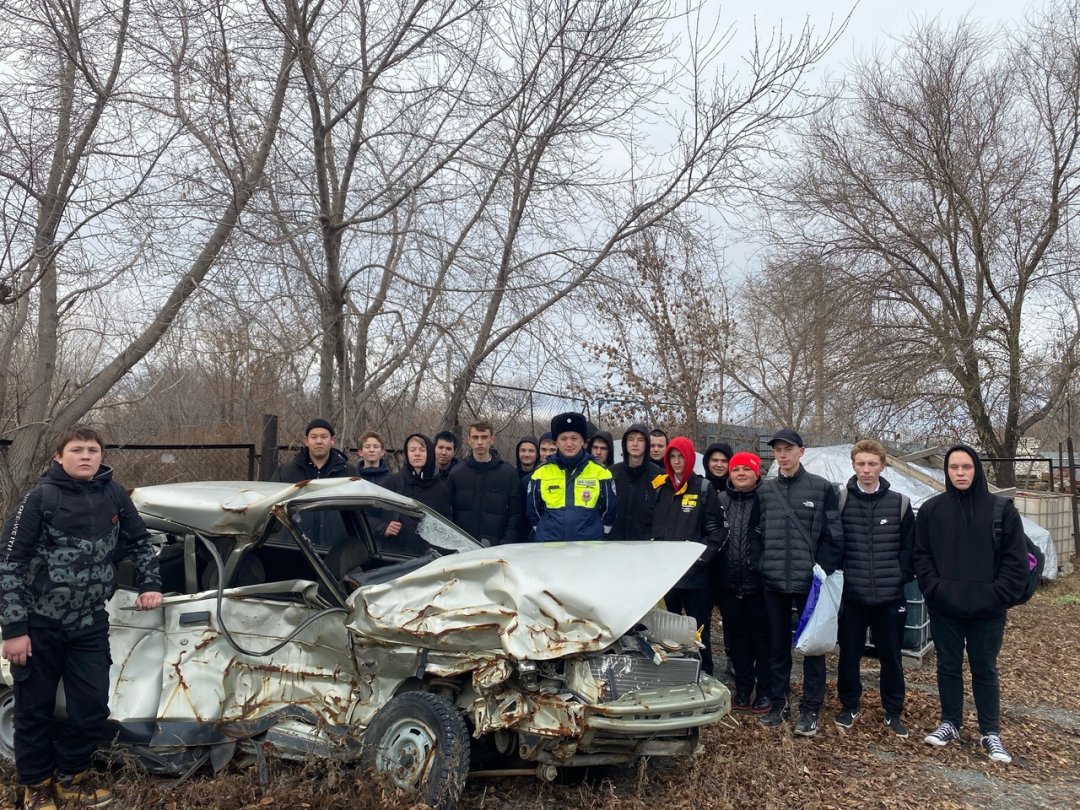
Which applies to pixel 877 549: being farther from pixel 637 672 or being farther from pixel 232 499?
pixel 232 499

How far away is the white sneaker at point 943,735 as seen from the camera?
16.7ft

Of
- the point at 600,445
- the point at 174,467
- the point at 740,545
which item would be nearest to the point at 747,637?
the point at 740,545

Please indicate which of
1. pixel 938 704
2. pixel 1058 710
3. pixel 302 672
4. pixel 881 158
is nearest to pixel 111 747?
pixel 302 672

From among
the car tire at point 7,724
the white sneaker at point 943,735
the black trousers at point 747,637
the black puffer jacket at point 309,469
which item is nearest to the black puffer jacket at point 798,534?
the black trousers at point 747,637

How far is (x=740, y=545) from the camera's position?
18.5 ft

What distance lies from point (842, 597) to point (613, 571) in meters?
1.97

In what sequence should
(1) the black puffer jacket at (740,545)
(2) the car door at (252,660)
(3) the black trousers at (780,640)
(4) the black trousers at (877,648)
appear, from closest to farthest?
1. (2) the car door at (252,660)
2. (4) the black trousers at (877,648)
3. (3) the black trousers at (780,640)
4. (1) the black puffer jacket at (740,545)

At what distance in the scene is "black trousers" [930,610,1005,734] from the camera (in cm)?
506

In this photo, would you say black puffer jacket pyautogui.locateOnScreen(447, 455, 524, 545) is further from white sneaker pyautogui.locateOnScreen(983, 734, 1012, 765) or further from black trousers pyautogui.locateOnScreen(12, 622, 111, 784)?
white sneaker pyautogui.locateOnScreen(983, 734, 1012, 765)

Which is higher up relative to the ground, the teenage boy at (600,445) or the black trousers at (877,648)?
the teenage boy at (600,445)

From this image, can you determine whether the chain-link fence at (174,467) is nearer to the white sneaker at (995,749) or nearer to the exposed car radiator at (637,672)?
the exposed car radiator at (637,672)

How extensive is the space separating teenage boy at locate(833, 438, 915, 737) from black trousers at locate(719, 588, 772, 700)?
506 mm

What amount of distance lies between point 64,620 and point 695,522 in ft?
12.1

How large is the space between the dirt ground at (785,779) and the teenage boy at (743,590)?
0.33 meters
